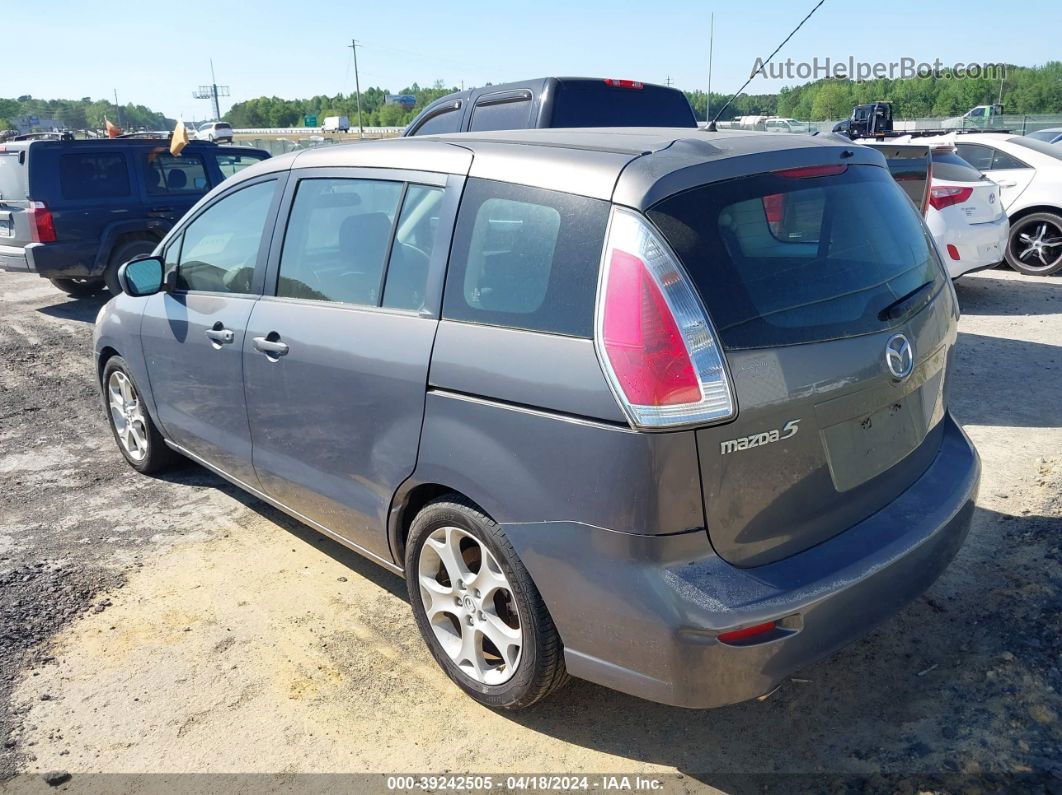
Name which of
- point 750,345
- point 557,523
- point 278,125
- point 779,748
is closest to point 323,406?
point 557,523

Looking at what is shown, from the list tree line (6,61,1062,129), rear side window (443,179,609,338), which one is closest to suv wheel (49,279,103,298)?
rear side window (443,179,609,338)

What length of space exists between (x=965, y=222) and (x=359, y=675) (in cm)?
786

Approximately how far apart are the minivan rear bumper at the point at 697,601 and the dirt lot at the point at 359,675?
0.47 metres

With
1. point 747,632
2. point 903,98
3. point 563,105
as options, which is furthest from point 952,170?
point 903,98

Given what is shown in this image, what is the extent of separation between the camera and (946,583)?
3.63 metres

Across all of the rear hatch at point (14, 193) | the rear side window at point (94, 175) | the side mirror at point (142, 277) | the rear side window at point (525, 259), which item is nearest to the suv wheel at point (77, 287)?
the rear hatch at point (14, 193)

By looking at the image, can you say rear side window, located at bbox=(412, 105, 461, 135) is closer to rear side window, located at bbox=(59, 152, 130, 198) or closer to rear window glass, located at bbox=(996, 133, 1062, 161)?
rear side window, located at bbox=(59, 152, 130, 198)

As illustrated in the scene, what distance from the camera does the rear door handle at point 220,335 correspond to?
3.84 metres

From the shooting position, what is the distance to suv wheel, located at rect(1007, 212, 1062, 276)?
33.6 ft

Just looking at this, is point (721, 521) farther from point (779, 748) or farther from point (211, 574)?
point (211, 574)

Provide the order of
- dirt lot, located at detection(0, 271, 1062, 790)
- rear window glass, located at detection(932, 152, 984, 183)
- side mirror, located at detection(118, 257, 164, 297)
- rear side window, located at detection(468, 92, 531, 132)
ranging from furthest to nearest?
rear window glass, located at detection(932, 152, 984, 183) → rear side window, located at detection(468, 92, 531, 132) → side mirror, located at detection(118, 257, 164, 297) → dirt lot, located at detection(0, 271, 1062, 790)

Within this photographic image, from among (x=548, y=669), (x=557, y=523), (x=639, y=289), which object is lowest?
(x=548, y=669)

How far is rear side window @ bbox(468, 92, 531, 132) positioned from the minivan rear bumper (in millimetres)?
4662

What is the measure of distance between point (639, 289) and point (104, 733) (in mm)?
2367
